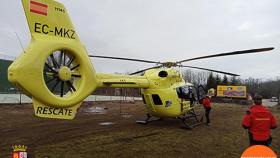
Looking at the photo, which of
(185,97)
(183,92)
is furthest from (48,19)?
(185,97)

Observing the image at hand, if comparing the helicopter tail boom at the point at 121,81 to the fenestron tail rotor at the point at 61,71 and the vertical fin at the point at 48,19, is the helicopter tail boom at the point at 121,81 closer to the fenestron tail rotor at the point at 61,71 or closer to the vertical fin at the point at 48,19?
the fenestron tail rotor at the point at 61,71

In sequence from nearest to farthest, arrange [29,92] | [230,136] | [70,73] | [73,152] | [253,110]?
[29,92]
[253,110]
[70,73]
[73,152]
[230,136]

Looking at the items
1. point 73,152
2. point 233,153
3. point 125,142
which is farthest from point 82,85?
point 233,153

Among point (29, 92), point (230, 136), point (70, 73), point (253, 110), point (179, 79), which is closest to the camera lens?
point (29, 92)

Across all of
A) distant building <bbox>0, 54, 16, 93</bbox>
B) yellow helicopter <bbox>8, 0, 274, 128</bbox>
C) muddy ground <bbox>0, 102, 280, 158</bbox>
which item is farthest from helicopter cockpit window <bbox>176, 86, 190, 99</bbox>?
distant building <bbox>0, 54, 16, 93</bbox>

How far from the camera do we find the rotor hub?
6.69 m

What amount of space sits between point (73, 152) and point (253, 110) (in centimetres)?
564

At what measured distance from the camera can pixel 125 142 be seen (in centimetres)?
1041

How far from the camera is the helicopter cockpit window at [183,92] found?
45.9 ft

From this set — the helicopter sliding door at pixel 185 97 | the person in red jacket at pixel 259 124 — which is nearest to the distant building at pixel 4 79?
the helicopter sliding door at pixel 185 97

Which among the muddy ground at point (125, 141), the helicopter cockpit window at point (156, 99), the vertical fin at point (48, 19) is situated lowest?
the muddy ground at point (125, 141)

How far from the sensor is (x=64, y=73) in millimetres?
6762

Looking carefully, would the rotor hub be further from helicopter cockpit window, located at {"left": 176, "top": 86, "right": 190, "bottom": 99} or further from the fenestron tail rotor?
helicopter cockpit window, located at {"left": 176, "top": 86, "right": 190, "bottom": 99}

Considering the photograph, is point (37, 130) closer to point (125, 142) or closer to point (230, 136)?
point (125, 142)
